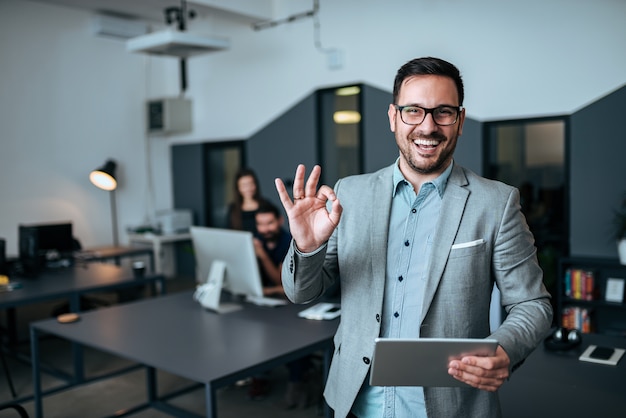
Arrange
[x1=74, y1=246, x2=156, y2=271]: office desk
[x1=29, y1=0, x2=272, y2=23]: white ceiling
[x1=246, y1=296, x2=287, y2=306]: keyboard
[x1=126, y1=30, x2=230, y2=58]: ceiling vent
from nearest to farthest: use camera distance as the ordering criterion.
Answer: [x1=246, y1=296, x2=287, y2=306]: keyboard, [x1=126, y1=30, x2=230, y2=58]: ceiling vent, [x1=74, y1=246, x2=156, y2=271]: office desk, [x1=29, y1=0, x2=272, y2=23]: white ceiling

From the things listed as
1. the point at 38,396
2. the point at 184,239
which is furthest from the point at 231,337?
the point at 184,239

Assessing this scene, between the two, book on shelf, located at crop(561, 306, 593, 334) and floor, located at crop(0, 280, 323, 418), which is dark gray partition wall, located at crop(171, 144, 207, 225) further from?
book on shelf, located at crop(561, 306, 593, 334)

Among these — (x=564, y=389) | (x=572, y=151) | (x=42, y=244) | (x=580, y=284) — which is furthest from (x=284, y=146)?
(x=564, y=389)

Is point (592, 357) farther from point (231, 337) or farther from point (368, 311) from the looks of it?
point (231, 337)

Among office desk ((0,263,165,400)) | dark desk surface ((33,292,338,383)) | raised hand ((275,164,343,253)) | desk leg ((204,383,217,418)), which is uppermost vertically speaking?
raised hand ((275,164,343,253))

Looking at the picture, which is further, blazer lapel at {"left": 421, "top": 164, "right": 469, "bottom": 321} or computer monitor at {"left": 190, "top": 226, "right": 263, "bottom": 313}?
computer monitor at {"left": 190, "top": 226, "right": 263, "bottom": 313}

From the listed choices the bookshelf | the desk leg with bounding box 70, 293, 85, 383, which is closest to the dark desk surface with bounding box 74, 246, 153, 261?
the desk leg with bounding box 70, 293, 85, 383

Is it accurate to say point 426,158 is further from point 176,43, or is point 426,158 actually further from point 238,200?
point 176,43

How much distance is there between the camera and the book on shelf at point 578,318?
464cm

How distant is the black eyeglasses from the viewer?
137 centimetres

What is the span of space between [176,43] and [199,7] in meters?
1.45

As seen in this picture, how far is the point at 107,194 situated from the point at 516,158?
16.0 feet

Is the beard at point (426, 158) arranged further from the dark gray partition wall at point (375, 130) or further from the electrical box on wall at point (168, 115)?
the electrical box on wall at point (168, 115)

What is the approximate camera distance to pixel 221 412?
3566 mm
